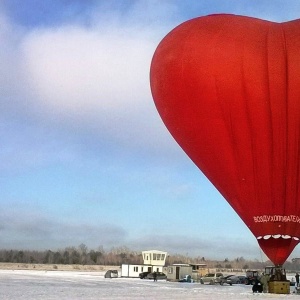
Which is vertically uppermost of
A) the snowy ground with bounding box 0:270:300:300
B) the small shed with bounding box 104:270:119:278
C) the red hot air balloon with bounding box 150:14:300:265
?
the red hot air balloon with bounding box 150:14:300:265

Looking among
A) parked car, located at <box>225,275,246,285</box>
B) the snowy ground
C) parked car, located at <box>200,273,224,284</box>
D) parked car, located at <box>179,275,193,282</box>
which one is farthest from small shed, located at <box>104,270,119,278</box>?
the snowy ground

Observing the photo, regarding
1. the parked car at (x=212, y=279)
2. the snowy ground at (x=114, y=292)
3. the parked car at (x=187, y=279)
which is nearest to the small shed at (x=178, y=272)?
the parked car at (x=187, y=279)

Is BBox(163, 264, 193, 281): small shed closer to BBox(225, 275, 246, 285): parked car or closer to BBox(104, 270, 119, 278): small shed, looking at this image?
BBox(225, 275, 246, 285): parked car

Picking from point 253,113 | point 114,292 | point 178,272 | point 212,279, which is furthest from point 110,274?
point 253,113

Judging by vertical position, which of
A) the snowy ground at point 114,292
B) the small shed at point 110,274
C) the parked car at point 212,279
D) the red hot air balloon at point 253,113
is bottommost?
the snowy ground at point 114,292

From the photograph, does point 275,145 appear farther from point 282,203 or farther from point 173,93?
point 173,93

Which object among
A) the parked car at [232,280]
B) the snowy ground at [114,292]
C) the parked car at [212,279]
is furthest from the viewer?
the parked car at [232,280]

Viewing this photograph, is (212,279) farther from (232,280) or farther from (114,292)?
(114,292)

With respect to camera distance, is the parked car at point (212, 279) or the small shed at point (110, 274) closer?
the parked car at point (212, 279)

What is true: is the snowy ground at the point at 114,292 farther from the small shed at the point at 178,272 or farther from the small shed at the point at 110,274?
A: the small shed at the point at 110,274
